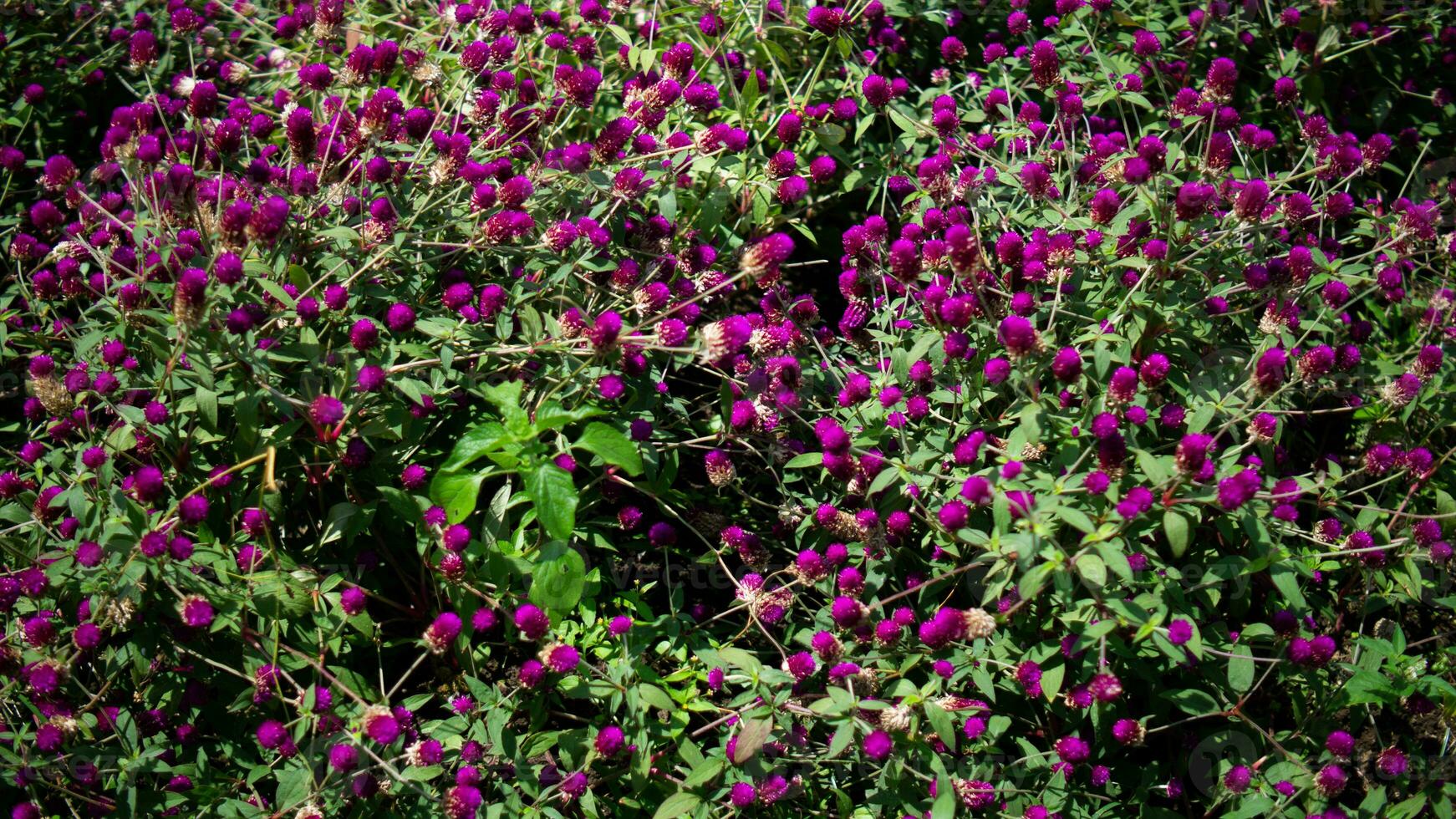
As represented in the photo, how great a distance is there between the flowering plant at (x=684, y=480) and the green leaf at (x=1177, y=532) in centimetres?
5

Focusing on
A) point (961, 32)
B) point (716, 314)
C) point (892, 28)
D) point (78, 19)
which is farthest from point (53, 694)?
point (961, 32)

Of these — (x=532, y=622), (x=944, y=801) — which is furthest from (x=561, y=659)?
(x=944, y=801)

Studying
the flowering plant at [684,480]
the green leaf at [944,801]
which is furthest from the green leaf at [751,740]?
the green leaf at [944,801]

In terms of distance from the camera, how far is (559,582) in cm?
236

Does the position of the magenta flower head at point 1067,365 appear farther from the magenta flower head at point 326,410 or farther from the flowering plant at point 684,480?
the magenta flower head at point 326,410

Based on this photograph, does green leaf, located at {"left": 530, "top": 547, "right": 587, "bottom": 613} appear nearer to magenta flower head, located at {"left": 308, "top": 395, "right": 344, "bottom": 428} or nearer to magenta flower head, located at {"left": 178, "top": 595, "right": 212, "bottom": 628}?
magenta flower head, located at {"left": 308, "top": 395, "right": 344, "bottom": 428}

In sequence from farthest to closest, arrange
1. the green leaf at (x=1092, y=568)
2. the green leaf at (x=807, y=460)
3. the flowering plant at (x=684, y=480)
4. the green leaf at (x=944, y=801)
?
the green leaf at (x=807, y=460) → the flowering plant at (x=684, y=480) → the green leaf at (x=944, y=801) → the green leaf at (x=1092, y=568)

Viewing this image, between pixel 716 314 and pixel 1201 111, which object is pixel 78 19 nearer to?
pixel 716 314

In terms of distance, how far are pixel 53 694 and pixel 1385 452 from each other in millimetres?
3061

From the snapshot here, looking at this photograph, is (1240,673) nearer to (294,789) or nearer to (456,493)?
(456,493)

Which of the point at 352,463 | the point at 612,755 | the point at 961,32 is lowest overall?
the point at 612,755

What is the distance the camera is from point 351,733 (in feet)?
7.45

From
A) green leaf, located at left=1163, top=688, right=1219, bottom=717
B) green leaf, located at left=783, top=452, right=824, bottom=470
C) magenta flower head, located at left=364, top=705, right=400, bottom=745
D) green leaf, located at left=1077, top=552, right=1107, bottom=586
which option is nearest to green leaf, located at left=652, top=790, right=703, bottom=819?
magenta flower head, located at left=364, top=705, right=400, bottom=745

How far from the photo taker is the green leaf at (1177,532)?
2.12 m
